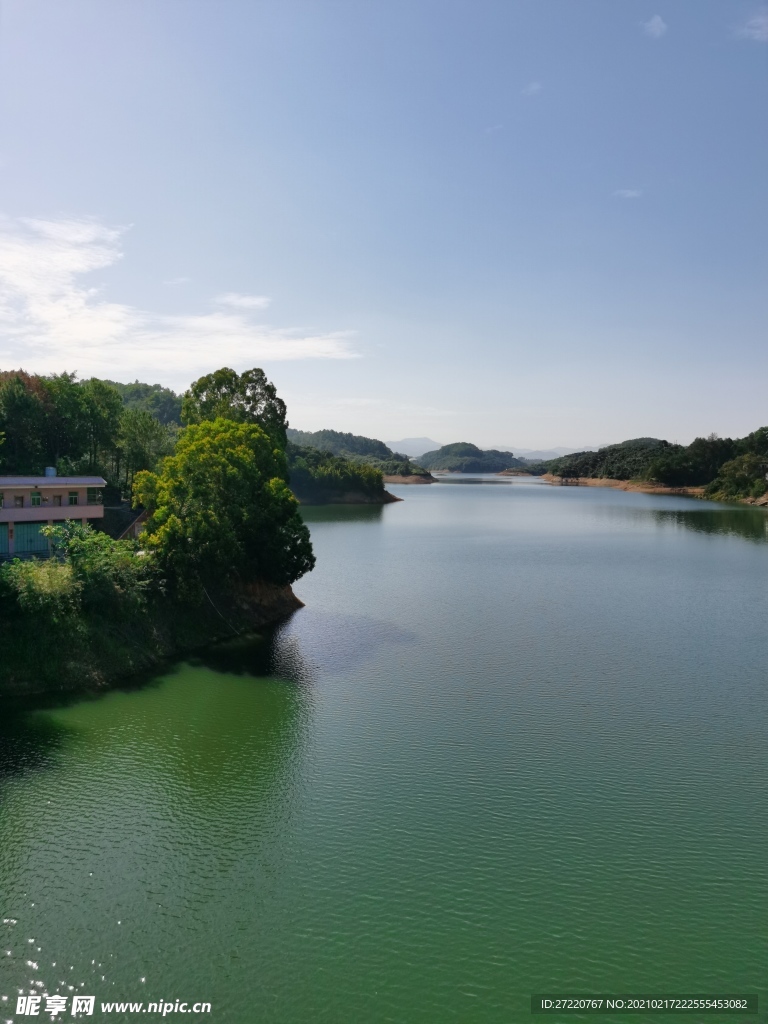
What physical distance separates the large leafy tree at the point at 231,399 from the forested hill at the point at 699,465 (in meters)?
95.6

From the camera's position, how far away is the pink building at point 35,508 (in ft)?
105

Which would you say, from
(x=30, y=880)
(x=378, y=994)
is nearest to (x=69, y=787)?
(x=30, y=880)

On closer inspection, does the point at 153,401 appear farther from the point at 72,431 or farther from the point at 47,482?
the point at 47,482

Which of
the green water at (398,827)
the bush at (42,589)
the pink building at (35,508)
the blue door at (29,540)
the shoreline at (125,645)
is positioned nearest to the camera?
the green water at (398,827)

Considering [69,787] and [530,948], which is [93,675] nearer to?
[69,787]

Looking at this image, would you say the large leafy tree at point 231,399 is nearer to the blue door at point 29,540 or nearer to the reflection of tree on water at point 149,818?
the blue door at point 29,540

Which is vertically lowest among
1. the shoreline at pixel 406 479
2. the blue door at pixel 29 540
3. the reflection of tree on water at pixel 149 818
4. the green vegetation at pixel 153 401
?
the reflection of tree on water at pixel 149 818

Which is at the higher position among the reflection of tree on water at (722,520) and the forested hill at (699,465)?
the forested hill at (699,465)

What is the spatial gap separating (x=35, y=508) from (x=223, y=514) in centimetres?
901

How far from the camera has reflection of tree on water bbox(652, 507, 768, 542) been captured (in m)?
76.4

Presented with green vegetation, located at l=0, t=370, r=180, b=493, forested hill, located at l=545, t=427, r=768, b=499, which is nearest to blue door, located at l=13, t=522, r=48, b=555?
green vegetation, located at l=0, t=370, r=180, b=493

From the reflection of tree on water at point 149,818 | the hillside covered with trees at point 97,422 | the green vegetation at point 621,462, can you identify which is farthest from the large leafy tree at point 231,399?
the green vegetation at point 621,462

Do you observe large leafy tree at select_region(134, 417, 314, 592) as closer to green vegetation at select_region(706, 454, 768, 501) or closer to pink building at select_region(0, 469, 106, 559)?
pink building at select_region(0, 469, 106, 559)

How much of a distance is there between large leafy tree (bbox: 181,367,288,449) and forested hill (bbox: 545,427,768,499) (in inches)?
3764
